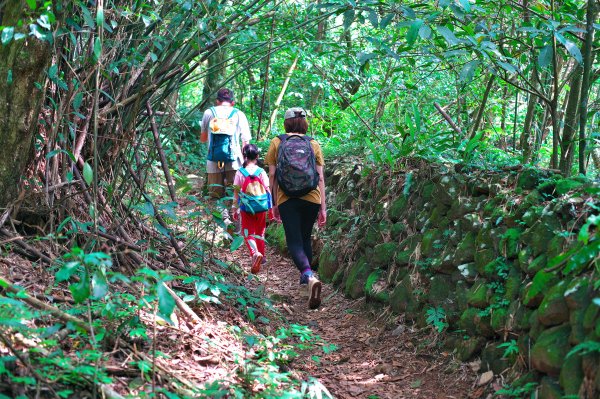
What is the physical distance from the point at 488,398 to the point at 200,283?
77.5 inches

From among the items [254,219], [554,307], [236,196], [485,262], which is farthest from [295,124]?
[554,307]

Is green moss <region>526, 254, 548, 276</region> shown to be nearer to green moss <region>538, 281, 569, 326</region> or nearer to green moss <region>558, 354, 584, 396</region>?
green moss <region>538, 281, 569, 326</region>

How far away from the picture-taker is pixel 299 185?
17.8ft

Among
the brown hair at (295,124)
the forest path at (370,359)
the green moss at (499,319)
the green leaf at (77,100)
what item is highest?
the brown hair at (295,124)

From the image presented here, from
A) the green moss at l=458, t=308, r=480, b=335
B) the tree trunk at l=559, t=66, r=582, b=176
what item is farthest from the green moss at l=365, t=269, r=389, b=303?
the tree trunk at l=559, t=66, r=582, b=176

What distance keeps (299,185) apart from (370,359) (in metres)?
1.65

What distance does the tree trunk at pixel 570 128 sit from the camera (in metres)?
4.75

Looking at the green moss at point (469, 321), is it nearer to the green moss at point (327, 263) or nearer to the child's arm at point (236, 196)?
the child's arm at point (236, 196)

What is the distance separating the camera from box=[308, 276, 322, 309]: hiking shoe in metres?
5.45

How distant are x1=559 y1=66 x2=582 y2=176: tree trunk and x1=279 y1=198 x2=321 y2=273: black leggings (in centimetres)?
211

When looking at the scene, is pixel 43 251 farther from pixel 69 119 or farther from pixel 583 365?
pixel 583 365

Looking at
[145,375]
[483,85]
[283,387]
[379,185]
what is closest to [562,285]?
[283,387]

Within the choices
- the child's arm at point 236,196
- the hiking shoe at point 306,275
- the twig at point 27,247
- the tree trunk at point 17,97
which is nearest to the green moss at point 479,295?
the hiking shoe at point 306,275

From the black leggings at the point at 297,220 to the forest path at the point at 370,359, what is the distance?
444 mm
